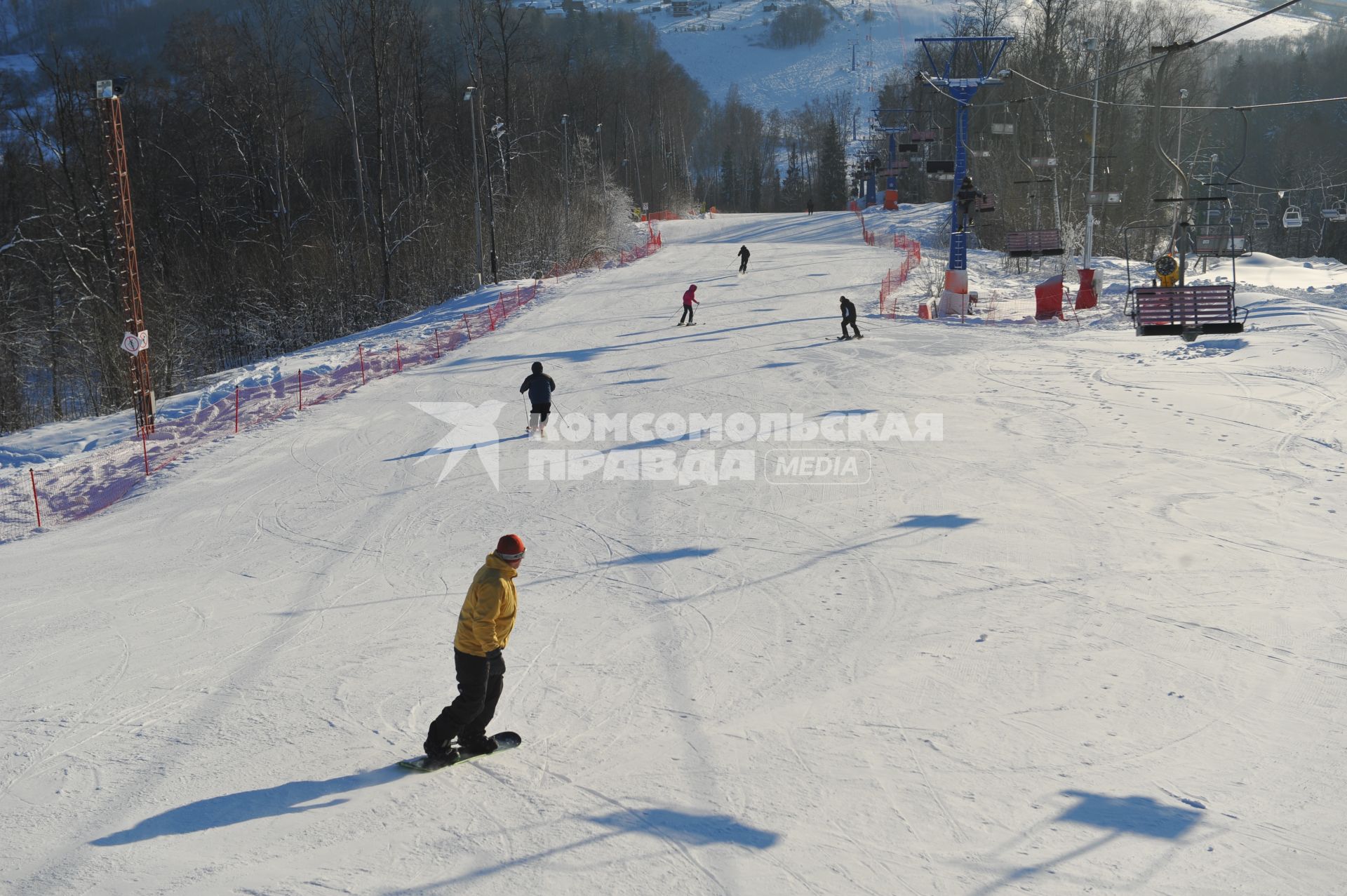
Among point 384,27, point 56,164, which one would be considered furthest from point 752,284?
point 56,164

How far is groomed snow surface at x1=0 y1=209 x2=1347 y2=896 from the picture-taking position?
5.47 meters

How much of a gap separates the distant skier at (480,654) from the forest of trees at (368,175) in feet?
45.3

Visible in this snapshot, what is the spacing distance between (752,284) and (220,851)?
1214 inches

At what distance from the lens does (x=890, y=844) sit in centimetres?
549

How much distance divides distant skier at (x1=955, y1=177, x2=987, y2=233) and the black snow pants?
25041 mm

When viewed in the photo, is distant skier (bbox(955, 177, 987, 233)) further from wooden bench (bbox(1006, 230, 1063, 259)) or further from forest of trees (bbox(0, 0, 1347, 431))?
wooden bench (bbox(1006, 230, 1063, 259))

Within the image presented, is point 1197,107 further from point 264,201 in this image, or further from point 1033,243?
point 264,201

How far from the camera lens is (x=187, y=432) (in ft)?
64.6

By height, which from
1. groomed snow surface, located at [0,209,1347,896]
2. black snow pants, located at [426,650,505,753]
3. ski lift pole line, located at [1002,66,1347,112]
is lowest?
groomed snow surface, located at [0,209,1347,896]

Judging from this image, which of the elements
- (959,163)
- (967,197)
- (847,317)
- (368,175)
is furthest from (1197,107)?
(368,175)

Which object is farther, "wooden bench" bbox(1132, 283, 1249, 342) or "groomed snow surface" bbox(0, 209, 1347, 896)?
"wooden bench" bbox(1132, 283, 1249, 342)

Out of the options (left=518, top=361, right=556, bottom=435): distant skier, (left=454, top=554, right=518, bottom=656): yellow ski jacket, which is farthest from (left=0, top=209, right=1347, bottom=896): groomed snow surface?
(left=454, top=554, right=518, bottom=656): yellow ski jacket

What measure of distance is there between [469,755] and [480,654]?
844 millimetres

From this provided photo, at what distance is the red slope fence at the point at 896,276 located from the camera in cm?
3016
